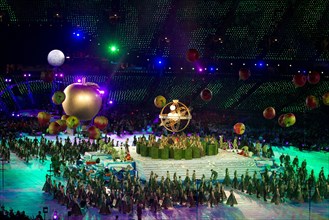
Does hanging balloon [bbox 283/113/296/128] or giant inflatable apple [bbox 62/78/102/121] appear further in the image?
hanging balloon [bbox 283/113/296/128]

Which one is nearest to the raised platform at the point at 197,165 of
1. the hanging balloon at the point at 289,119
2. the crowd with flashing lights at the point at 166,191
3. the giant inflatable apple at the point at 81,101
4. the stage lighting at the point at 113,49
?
the crowd with flashing lights at the point at 166,191

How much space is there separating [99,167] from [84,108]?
2.61 m

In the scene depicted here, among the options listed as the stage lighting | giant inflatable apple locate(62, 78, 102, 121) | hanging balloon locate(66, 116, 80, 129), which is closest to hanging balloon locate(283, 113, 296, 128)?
giant inflatable apple locate(62, 78, 102, 121)

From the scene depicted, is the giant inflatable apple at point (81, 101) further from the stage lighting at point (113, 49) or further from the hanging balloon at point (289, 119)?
the stage lighting at point (113, 49)

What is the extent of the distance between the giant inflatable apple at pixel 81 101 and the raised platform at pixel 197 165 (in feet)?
9.25

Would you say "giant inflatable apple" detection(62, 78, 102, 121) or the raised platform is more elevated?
"giant inflatable apple" detection(62, 78, 102, 121)

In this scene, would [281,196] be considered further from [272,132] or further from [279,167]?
[272,132]

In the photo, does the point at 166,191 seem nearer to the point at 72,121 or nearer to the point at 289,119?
the point at 72,121

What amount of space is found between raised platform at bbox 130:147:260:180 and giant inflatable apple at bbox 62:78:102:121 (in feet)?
9.25

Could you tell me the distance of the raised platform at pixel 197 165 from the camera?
78.7 feet

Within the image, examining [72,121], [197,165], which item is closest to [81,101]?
[72,121]

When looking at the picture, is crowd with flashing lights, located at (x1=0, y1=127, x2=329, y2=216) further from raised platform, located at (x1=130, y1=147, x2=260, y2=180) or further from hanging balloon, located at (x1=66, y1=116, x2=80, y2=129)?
hanging balloon, located at (x1=66, y1=116, x2=80, y2=129)

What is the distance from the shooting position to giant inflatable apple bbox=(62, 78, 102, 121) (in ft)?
78.2

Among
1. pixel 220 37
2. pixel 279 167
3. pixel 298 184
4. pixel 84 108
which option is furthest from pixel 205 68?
pixel 298 184
